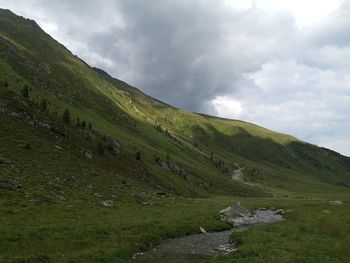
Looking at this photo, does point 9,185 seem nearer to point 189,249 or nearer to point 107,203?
point 107,203

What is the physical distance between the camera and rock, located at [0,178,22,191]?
4228cm

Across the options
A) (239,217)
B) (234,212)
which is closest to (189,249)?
(239,217)

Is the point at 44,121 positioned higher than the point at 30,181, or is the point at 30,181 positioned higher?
the point at 44,121

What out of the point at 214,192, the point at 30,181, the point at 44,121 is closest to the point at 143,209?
the point at 30,181

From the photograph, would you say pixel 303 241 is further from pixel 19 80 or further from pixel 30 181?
pixel 19 80

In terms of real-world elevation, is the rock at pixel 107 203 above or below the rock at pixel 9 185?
below

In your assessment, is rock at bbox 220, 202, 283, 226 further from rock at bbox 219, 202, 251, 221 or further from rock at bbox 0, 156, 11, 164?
rock at bbox 0, 156, 11, 164

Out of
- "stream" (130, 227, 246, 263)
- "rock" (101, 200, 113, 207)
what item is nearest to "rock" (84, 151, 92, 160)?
"rock" (101, 200, 113, 207)

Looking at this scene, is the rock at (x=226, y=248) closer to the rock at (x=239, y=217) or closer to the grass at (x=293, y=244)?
the grass at (x=293, y=244)

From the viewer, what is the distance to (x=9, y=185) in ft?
141

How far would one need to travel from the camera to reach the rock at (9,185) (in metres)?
42.3

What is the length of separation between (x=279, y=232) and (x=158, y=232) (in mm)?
11453

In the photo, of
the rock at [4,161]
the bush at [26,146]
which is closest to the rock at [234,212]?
the rock at [4,161]

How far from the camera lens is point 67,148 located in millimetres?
68375
